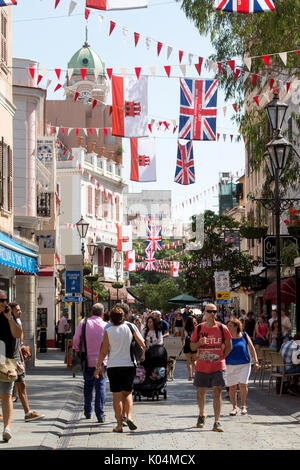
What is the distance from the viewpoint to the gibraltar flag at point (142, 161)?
96.6 feet

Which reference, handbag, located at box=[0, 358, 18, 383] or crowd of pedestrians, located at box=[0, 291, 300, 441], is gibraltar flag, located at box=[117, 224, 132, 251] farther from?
handbag, located at box=[0, 358, 18, 383]

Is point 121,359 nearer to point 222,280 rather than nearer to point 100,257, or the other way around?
point 222,280

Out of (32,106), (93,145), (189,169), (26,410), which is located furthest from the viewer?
(93,145)

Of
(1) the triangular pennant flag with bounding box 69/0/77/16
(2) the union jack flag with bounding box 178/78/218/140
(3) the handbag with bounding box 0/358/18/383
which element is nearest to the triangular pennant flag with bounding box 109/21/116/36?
(1) the triangular pennant flag with bounding box 69/0/77/16

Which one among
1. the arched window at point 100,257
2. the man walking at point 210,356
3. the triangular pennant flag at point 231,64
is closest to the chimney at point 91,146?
the arched window at point 100,257

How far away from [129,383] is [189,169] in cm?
1727

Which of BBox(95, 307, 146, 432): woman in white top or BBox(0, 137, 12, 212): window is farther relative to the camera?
BBox(0, 137, 12, 212): window

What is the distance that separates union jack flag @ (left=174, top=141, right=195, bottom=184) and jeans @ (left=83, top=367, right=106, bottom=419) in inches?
617

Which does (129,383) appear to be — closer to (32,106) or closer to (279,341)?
(279,341)

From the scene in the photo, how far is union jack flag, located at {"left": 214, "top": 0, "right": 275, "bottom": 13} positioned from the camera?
15484 mm

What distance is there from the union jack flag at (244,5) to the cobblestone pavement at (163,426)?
6.75 metres

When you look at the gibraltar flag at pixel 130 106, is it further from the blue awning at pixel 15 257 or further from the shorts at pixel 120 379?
the shorts at pixel 120 379

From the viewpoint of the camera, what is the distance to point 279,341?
20.0m
